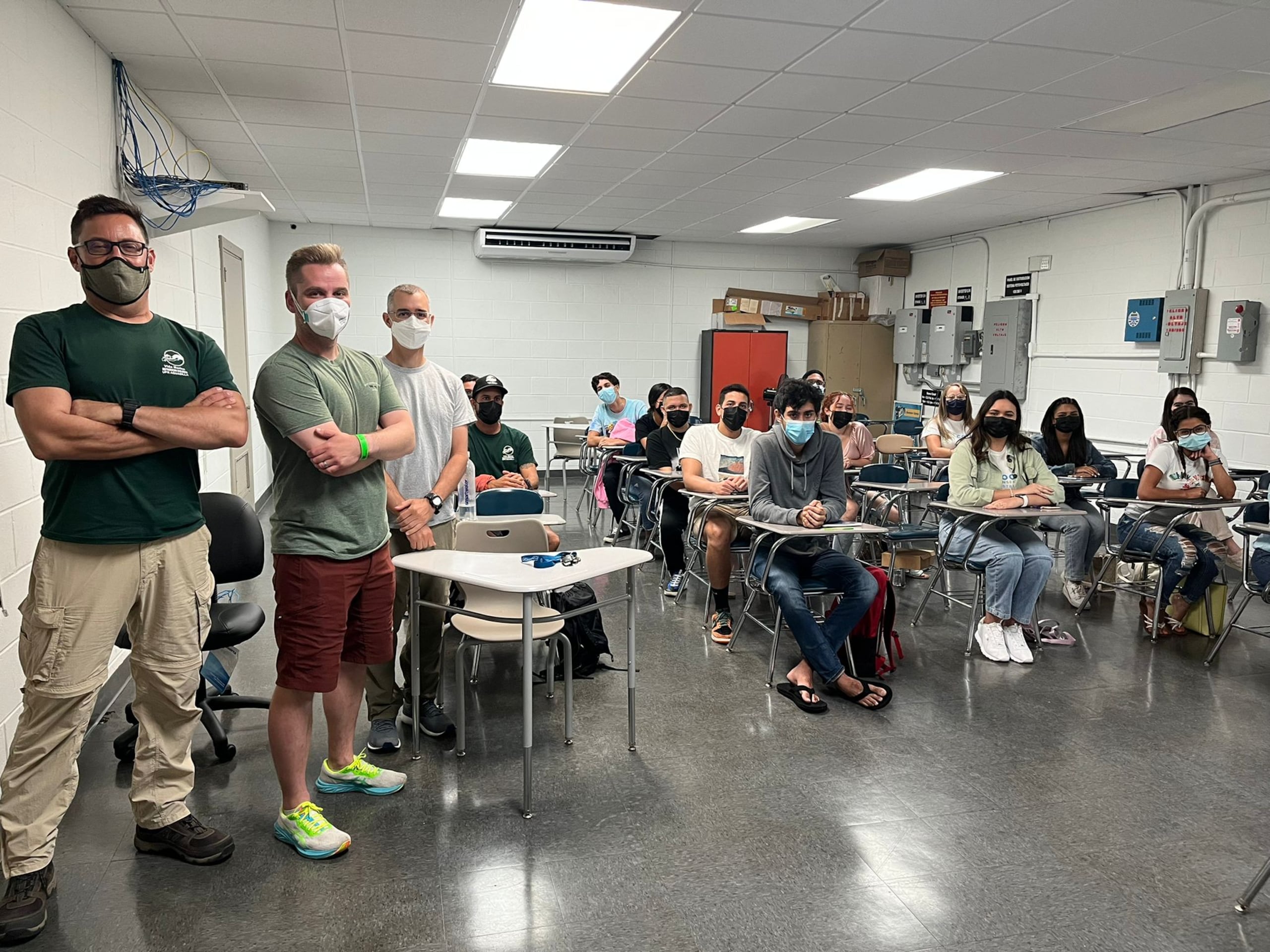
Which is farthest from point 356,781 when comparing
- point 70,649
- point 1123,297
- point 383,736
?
point 1123,297

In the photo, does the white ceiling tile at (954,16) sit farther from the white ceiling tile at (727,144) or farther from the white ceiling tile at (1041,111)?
the white ceiling tile at (727,144)

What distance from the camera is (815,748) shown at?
3.22 metres

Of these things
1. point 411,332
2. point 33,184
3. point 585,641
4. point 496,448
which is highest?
point 33,184

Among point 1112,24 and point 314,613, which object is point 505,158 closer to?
point 1112,24

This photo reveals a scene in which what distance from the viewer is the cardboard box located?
33.4 feet

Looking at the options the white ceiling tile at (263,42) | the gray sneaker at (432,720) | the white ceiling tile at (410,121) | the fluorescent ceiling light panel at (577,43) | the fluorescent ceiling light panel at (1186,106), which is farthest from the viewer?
the white ceiling tile at (410,121)

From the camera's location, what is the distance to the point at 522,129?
5.05 m

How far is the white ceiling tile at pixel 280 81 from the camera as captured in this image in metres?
3.98

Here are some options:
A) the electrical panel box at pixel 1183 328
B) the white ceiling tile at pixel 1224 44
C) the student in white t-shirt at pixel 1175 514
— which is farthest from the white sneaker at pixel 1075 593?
the white ceiling tile at pixel 1224 44

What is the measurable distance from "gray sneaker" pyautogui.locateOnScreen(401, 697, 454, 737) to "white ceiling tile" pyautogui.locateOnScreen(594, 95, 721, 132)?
3085mm

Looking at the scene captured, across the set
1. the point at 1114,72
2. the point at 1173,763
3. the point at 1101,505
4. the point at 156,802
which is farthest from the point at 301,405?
the point at 1101,505

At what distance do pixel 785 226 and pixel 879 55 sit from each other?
206 inches

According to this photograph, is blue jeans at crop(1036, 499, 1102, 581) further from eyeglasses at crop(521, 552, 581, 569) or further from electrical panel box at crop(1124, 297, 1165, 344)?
eyeglasses at crop(521, 552, 581, 569)

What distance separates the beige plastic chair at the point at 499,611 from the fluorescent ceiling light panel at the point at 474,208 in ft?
16.0
